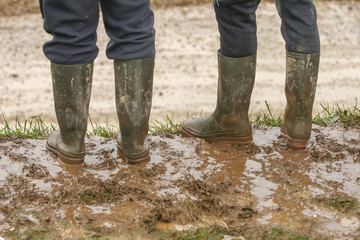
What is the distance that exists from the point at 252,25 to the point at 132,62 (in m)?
0.73

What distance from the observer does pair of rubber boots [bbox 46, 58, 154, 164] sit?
2.77 m

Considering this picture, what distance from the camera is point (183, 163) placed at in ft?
9.91

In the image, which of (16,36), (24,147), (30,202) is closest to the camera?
(30,202)

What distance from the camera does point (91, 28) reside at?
2.68 metres

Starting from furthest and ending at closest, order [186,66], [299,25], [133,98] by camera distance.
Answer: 1. [186,66]
2. [299,25]
3. [133,98]

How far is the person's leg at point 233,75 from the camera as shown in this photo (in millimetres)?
2957

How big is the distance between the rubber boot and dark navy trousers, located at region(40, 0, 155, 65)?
56mm

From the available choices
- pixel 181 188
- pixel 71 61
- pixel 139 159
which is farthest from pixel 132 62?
pixel 181 188

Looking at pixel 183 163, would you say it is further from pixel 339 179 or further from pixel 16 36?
pixel 16 36

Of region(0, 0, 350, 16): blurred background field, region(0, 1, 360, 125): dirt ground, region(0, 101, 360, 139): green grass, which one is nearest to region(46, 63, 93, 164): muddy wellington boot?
region(0, 101, 360, 139): green grass

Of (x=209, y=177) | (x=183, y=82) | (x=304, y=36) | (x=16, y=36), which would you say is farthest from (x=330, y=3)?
(x=209, y=177)

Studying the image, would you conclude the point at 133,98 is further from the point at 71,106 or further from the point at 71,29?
the point at 71,29

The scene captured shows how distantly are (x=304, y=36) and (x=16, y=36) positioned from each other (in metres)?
3.93

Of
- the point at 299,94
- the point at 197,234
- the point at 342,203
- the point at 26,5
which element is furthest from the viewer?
the point at 26,5
